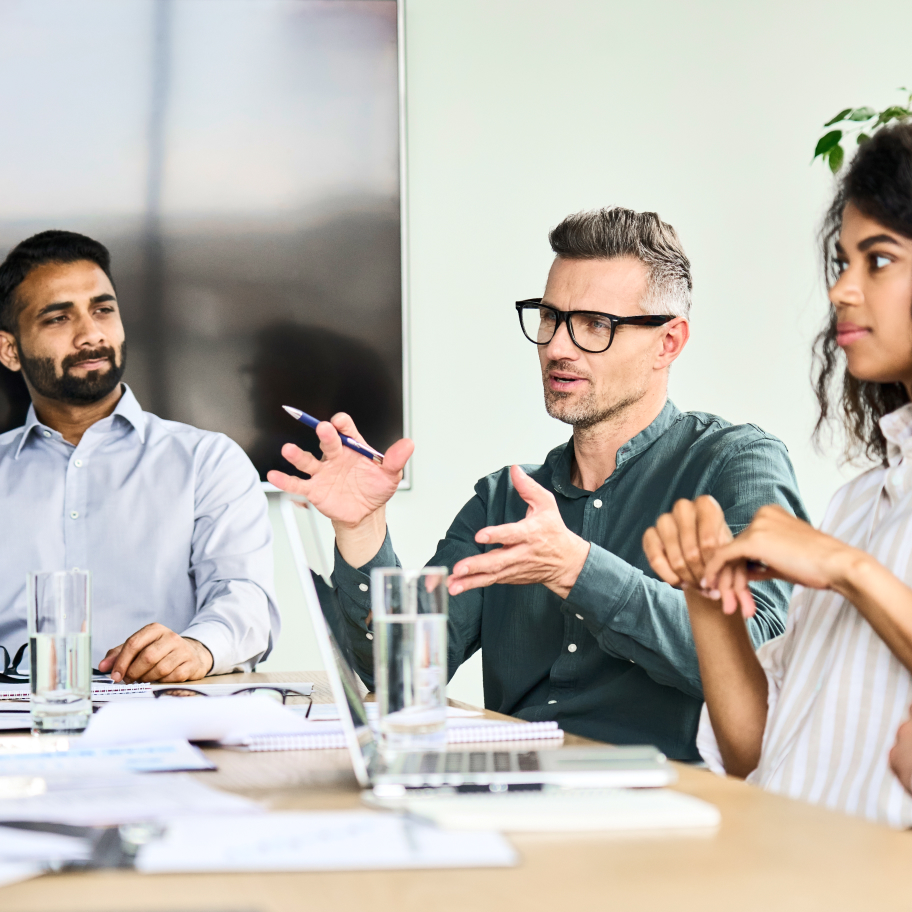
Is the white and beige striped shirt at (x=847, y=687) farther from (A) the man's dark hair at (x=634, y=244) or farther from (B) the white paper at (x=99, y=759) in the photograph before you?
(A) the man's dark hair at (x=634, y=244)

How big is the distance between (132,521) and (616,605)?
1.25 m

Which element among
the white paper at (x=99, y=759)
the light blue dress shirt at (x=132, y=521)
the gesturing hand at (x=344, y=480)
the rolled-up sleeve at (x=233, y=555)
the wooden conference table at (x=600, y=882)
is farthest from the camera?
the light blue dress shirt at (x=132, y=521)

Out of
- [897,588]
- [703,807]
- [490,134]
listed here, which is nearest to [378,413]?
[490,134]

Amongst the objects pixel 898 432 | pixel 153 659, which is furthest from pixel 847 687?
pixel 153 659

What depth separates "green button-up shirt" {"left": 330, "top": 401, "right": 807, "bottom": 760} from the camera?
1.43 metres

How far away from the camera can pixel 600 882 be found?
591 millimetres

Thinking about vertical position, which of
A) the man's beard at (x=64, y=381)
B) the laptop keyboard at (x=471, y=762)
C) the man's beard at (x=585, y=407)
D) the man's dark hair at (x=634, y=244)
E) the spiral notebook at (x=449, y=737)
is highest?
the man's dark hair at (x=634, y=244)

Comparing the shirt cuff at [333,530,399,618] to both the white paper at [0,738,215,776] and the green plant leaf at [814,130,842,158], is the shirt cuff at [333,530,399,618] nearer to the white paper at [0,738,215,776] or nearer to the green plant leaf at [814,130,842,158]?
the white paper at [0,738,215,776]

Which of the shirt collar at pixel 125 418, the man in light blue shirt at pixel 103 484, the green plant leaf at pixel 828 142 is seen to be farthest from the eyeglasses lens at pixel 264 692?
the green plant leaf at pixel 828 142

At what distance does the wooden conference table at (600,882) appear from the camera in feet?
1.82

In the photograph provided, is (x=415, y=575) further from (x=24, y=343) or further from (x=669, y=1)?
(x=669, y=1)

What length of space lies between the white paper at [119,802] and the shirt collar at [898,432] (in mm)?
807

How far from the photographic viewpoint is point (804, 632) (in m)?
1.20

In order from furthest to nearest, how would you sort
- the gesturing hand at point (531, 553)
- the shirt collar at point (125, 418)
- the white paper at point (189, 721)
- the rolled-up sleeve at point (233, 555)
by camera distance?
the shirt collar at point (125, 418), the rolled-up sleeve at point (233, 555), the gesturing hand at point (531, 553), the white paper at point (189, 721)
